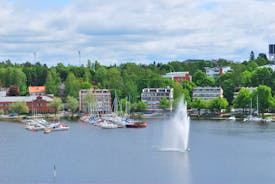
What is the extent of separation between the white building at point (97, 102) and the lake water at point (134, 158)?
25.0 metres

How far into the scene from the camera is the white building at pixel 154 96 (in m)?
85.6

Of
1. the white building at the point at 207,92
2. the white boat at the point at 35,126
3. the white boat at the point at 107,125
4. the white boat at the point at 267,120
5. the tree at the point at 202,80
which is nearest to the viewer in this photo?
the white boat at the point at 35,126

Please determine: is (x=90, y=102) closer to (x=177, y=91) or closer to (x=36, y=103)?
(x=36, y=103)

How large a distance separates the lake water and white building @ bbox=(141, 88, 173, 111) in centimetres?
3029

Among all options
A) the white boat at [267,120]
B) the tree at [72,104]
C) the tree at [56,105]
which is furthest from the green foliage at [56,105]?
the white boat at [267,120]

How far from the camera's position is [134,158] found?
3744 centimetres

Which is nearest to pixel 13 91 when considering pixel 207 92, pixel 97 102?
pixel 97 102

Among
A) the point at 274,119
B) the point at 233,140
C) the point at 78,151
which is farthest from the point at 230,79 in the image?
the point at 78,151

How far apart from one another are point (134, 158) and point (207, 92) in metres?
49.9

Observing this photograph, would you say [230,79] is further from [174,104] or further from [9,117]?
[9,117]

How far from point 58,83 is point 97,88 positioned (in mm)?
6511

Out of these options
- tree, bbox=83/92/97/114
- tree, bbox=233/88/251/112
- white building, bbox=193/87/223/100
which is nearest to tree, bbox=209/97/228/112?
tree, bbox=233/88/251/112

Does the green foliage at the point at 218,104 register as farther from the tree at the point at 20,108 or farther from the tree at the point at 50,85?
the tree at the point at 50,85

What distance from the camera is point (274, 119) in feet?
221
